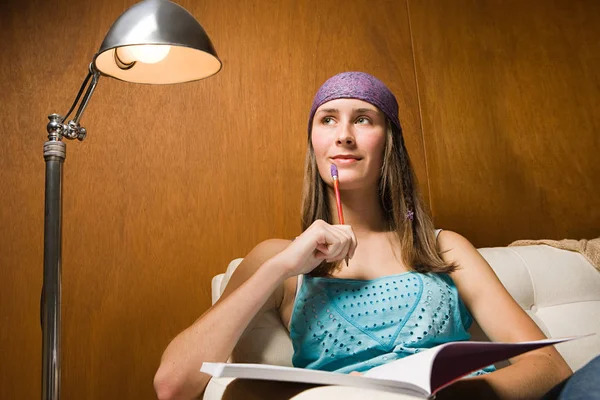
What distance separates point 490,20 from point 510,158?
1.81ft

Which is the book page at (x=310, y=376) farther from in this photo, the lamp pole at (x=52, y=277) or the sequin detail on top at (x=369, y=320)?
the lamp pole at (x=52, y=277)

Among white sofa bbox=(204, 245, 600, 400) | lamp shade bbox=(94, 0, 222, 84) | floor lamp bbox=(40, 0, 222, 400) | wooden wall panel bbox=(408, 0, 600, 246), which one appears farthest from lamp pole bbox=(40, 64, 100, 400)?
wooden wall panel bbox=(408, 0, 600, 246)

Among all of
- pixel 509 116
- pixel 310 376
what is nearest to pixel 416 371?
pixel 310 376

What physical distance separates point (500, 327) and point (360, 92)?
62cm

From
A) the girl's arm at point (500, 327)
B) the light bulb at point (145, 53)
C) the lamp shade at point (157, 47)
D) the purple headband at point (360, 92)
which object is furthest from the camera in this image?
the purple headband at point (360, 92)

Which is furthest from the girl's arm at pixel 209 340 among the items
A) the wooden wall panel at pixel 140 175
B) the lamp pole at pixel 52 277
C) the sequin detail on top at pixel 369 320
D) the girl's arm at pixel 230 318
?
the wooden wall panel at pixel 140 175

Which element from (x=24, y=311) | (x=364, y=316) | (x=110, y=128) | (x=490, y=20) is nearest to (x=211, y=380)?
(x=364, y=316)

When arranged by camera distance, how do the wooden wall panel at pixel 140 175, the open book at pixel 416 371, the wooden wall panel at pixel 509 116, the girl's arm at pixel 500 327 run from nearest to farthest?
the open book at pixel 416 371
the girl's arm at pixel 500 327
the wooden wall panel at pixel 140 175
the wooden wall panel at pixel 509 116

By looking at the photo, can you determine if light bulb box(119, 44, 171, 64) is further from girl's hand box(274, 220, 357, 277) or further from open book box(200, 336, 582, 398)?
open book box(200, 336, 582, 398)

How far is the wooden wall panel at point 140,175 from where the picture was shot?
1.50 meters

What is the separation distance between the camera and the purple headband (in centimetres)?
126

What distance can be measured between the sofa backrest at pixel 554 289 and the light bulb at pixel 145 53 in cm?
56

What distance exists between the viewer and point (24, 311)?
4.83 feet

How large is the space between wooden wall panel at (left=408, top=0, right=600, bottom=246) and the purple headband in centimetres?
61
